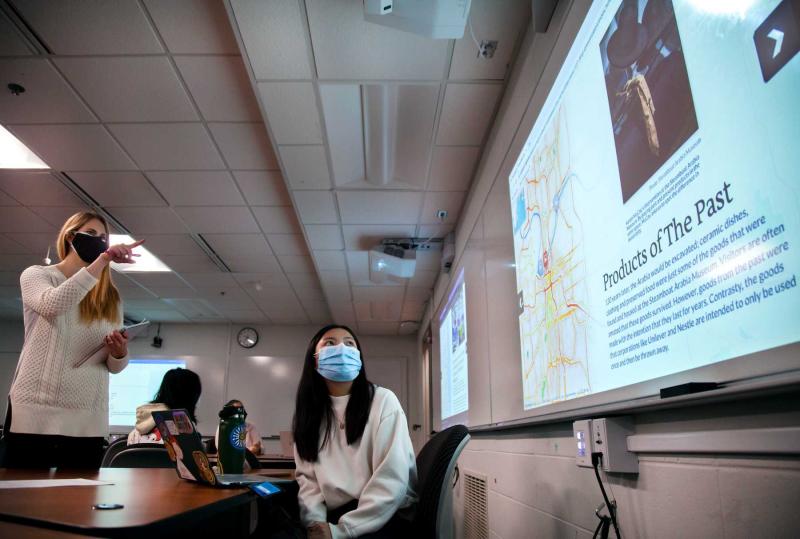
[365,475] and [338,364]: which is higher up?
[338,364]

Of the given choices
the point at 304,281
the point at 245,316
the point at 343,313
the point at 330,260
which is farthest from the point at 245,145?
the point at 245,316

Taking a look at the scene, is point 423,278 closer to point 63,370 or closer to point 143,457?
point 143,457

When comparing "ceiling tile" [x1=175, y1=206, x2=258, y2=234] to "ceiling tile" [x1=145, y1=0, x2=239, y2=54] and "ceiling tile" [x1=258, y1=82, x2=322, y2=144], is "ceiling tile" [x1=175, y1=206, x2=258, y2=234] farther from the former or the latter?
"ceiling tile" [x1=145, y1=0, x2=239, y2=54]

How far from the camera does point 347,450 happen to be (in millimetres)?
1505

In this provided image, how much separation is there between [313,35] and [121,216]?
8.82ft

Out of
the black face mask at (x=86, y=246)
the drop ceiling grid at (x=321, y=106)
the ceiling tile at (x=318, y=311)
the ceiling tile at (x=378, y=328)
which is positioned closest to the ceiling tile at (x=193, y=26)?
the drop ceiling grid at (x=321, y=106)

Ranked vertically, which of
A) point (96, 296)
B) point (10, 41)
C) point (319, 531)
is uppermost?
point (10, 41)

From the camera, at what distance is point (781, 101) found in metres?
0.69

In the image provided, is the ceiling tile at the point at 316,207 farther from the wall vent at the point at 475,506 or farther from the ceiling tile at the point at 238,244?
the wall vent at the point at 475,506

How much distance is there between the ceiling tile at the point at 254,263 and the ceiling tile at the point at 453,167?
7.36ft

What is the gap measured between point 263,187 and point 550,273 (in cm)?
258

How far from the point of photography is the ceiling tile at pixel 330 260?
15.0ft

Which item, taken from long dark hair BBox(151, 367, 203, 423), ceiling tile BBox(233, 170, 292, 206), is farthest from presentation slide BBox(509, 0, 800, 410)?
ceiling tile BBox(233, 170, 292, 206)

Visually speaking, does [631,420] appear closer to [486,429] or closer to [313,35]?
[486,429]
